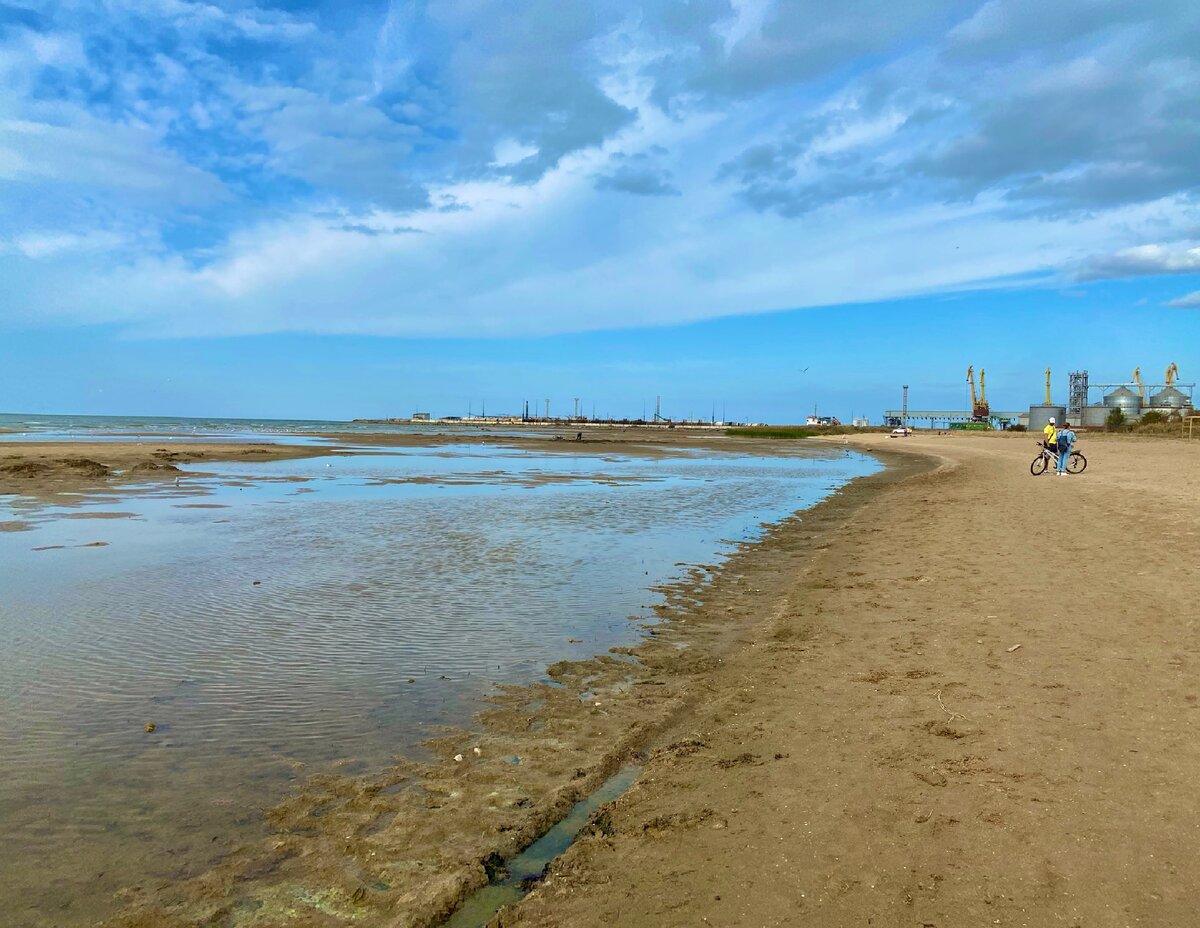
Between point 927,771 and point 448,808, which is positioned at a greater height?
point 927,771

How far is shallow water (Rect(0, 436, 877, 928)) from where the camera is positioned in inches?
189

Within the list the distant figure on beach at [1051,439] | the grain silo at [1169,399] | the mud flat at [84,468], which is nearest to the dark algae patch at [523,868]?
the mud flat at [84,468]

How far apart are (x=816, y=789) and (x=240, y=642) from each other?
6.40 meters

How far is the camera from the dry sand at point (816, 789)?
12.4 feet

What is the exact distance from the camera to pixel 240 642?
27.9ft

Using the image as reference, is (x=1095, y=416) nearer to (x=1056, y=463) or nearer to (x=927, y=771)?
(x=1056, y=463)

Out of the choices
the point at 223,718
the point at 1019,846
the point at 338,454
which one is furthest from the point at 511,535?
the point at 338,454

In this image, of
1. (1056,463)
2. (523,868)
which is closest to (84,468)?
(523,868)

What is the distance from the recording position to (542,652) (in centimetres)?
845

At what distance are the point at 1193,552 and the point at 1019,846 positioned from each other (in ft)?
32.2

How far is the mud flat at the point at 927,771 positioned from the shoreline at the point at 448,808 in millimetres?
402

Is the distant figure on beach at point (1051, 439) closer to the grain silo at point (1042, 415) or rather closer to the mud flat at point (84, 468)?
the mud flat at point (84, 468)

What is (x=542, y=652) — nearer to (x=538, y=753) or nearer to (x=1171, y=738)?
(x=538, y=753)

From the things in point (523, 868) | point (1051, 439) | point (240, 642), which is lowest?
point (523, 868)
